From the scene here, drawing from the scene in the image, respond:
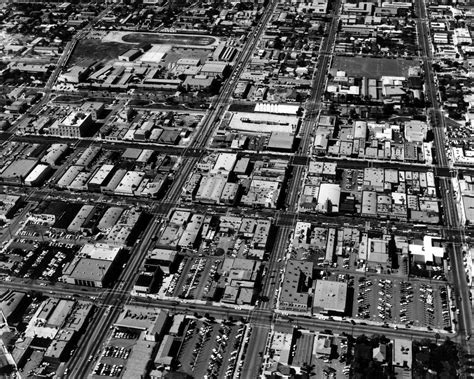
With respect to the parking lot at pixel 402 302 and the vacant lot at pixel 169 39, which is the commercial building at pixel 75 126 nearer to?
the vacant lot at pixel 169 39

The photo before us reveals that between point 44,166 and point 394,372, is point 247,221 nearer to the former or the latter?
point 394,372

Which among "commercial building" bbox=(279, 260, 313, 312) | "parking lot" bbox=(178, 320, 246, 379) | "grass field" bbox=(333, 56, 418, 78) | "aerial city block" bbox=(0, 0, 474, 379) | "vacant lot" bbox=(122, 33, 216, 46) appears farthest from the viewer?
"vacant lot" bbox=(122, 33, 216, 46)

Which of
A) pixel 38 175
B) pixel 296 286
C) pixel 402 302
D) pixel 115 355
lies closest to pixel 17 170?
pixel 38 175

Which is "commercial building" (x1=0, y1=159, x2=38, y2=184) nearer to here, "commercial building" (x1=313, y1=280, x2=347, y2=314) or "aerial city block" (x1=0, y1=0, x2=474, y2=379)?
"aerial city block" (x1=0, y1=0, x2=474, y2=379)

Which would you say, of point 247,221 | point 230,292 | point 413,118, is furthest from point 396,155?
point 230,292

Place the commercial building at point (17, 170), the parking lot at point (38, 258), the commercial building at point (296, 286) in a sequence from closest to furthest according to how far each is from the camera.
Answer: the commercial building at point (296, 286) → the parking lot at point (38, 258) → the commercial building at point (17, 170)

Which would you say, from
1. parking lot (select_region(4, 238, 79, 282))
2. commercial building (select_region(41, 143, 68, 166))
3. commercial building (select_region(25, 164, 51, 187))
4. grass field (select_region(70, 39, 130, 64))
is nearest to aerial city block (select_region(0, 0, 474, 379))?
parking lot (select_region(4, 238, 79, 282))

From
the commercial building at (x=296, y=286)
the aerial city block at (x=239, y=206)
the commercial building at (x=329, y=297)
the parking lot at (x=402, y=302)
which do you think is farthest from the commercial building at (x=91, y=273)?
the parking lot at (x=402, y=302)

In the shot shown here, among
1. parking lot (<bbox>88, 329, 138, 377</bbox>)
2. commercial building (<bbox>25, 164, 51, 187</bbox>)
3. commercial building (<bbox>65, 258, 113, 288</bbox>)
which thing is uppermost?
commercial building (<bbox>25, 164, 51, 187</bbox>)
